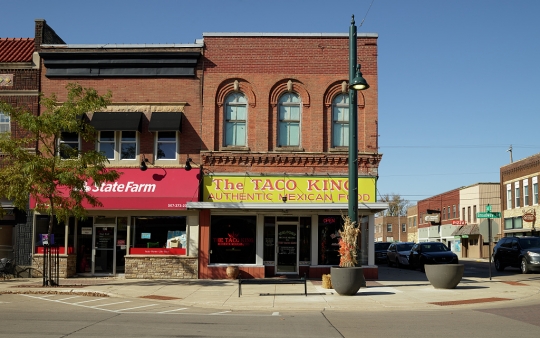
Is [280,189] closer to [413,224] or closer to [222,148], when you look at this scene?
[222,148]

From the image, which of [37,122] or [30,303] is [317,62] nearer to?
[37,122]

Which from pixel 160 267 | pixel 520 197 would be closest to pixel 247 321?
pixel 160 267

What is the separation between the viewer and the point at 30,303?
53.1ft

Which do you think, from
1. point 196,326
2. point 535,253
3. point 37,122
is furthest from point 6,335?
A: point 535,253

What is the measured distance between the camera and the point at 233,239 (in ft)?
78.7

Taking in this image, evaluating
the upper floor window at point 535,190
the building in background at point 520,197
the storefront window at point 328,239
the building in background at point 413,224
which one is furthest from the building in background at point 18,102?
the building in background at point 413,224

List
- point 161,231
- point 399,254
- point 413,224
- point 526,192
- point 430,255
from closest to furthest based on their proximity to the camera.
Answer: point 161,231, point 430,255, point 399,254, point 526,192, point 413,224

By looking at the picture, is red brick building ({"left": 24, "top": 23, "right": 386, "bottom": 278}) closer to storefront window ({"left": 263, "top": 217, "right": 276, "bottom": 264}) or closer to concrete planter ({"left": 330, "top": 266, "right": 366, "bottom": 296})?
storefront window ({"left": 263, "top": 217, "right": 276, "bottom": 264})

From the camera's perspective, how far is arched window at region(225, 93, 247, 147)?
80.3 feet

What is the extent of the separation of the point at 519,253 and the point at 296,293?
579 inches

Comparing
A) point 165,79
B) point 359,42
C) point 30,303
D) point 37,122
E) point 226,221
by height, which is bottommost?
point 30,303

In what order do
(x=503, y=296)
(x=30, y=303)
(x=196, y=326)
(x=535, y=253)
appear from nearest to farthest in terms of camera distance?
(x=196, y=326)
(x=30, y=303)
(x=503, y=296)
(x=535, y=253)

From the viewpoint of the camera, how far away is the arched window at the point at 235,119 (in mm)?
24469

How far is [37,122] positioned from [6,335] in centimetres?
1068
